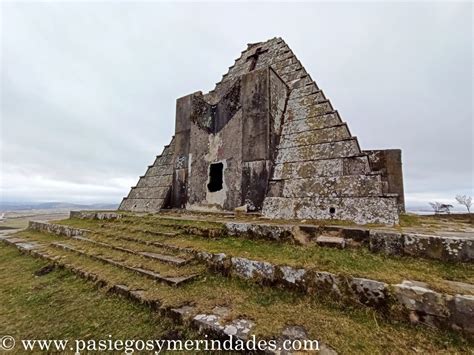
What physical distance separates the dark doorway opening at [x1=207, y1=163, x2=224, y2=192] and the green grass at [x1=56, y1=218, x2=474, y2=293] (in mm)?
3024

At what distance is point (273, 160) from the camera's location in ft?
21.1

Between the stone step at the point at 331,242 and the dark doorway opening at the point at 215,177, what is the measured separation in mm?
4319

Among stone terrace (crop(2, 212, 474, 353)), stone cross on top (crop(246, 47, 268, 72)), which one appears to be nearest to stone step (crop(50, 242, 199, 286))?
stone terrace (crop(2, 212, 474, 353))

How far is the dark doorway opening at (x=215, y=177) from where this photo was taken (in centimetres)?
748

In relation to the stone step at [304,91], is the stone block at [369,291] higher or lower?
lower

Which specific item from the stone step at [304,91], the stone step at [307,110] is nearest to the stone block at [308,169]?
the stone step at [307,110]

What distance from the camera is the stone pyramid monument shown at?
189 inches

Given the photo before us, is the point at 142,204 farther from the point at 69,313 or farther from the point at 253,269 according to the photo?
the point at 253,269

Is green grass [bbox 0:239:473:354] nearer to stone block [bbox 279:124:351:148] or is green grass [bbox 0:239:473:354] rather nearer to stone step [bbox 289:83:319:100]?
stone block [bbox 279:124:351:148]

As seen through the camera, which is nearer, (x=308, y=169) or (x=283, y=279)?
(x=283, y=279)

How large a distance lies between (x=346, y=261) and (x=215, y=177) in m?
5.35

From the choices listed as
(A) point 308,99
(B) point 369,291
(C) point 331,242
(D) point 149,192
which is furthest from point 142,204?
(B) point 369,291

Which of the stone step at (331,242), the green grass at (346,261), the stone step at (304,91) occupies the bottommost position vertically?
the green grass at (346,261)

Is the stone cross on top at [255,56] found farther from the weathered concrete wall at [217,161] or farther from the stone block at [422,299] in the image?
the stone block at [422,299]
